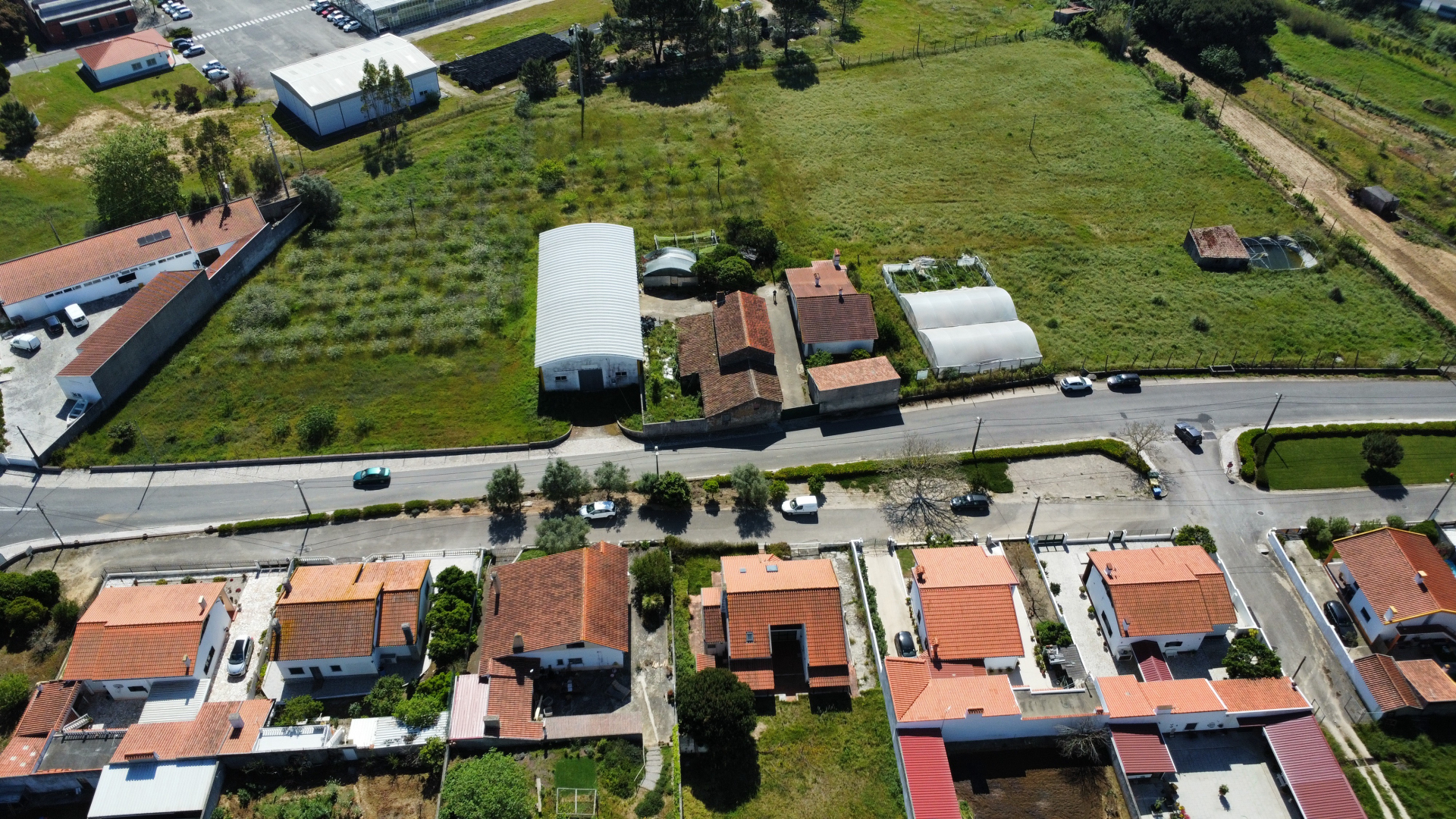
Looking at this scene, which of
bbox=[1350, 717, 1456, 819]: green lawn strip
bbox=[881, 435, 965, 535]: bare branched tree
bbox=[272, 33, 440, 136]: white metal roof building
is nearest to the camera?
bbox=[1350, 717, 1456, 819]: green lawn strip

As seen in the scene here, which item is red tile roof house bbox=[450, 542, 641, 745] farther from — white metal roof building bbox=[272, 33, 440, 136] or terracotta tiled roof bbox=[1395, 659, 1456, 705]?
white metal roof building bbox=[272, 33, 440, 136]

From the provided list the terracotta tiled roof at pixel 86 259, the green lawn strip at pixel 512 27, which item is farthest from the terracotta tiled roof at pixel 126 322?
the green lawn strip at pixel 512 27

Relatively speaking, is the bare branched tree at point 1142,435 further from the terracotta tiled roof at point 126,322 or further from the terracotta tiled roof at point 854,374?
the terracotta tiled roof at point 126,322

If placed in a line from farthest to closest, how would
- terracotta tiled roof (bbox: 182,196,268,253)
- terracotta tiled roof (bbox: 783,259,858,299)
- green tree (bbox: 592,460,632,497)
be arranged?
terracotta tiled roof (bbox: 182,196,268,253)
terracotta tiled roof (bbox: 783,259,858,299)
green tree (bbox: 592,460,632,497)

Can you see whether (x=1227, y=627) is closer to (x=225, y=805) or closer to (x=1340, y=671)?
(x=1340, y=671)

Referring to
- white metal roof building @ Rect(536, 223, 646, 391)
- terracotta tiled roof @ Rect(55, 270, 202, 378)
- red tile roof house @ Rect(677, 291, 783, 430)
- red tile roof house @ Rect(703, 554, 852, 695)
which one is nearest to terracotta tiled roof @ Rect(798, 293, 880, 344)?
red tile roof house @ Rect(677, 291, 783, 430)

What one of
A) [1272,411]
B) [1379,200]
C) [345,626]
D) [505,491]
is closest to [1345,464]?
[1272,411]

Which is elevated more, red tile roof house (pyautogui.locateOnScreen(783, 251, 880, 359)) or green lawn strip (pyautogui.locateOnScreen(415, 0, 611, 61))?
green lawn strip (pyautogui.locateOnScreen(415, 0, 611, 61))
